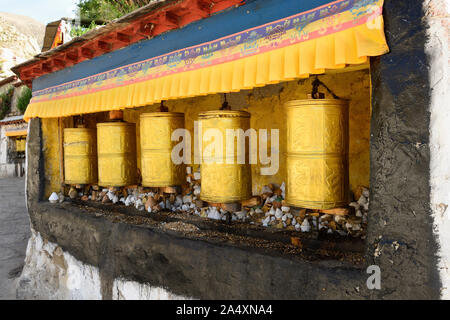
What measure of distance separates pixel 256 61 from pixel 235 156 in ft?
2.74

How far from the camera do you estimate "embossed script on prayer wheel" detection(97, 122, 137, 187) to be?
3623 millimetres

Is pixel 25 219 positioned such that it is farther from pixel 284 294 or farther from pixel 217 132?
pixel 284 294

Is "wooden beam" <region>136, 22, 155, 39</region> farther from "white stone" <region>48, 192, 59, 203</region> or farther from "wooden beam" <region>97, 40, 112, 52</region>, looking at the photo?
"white stone" <region>48, 192, 59, 203</region>

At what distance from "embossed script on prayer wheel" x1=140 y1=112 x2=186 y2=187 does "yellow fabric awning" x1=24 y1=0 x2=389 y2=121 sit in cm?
36

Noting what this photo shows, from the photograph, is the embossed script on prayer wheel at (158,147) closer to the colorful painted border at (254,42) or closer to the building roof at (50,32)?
the colorful painted border at (254,42)

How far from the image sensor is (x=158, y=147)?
123 inches

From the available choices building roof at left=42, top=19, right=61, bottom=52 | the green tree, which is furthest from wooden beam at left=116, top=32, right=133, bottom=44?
the green tree

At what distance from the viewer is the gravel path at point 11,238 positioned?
4.57 meters

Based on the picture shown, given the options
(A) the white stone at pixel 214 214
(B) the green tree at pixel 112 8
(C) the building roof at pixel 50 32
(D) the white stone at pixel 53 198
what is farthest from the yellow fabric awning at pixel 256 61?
(B) the green tree at pixel 112 8

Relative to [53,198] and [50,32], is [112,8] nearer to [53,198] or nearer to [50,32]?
[50,32]

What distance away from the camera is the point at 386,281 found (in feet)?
5.14

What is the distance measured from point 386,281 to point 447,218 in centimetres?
43

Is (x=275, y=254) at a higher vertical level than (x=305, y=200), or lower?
lower

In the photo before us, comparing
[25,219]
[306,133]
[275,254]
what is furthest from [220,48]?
[25,219]
